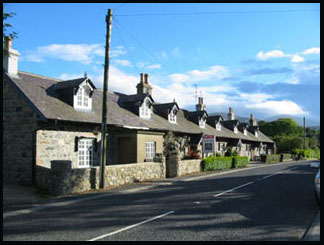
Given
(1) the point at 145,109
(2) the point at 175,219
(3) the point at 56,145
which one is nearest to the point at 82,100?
(3) the point at 56,145

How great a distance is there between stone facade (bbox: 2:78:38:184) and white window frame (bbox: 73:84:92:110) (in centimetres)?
352

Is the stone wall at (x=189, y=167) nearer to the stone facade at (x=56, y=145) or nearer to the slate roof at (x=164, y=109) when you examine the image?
the slate roof at (x=164, y=109)

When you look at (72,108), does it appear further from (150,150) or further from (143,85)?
(143,85)

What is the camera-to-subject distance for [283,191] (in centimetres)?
1430

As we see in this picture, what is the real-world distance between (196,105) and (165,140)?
2130 centimetres

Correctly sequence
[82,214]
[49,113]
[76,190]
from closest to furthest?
1. [82,214]
2. [76,190]
3. [49,113]

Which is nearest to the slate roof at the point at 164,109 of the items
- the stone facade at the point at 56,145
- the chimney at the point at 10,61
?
the stone facade at the point at 56,145

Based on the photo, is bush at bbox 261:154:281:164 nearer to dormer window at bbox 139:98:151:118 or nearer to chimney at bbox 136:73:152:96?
chimney at bbox 136:73:152:96

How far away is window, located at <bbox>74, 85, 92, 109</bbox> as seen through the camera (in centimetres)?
2077

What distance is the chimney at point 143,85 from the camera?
107 feet

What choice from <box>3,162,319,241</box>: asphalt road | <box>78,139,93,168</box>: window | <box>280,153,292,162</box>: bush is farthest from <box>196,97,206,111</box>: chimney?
<box>3,162,319,241</box>: asphalt road

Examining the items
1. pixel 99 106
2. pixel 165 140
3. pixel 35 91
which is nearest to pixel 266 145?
pixel 165 140

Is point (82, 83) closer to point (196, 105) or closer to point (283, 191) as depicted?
point (283, 191)
